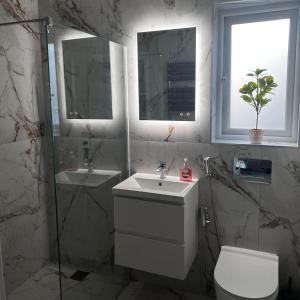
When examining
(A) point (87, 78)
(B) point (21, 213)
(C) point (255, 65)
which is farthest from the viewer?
(B) point (21, 213)

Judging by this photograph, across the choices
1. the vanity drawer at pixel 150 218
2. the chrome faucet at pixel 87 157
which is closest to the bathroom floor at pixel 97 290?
the vanity drawer at pixel 150 218

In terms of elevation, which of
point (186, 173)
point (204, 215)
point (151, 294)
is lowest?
point (151, 294)

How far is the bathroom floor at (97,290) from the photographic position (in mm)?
2207

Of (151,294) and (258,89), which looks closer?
(258,89)

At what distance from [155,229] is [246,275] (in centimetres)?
61

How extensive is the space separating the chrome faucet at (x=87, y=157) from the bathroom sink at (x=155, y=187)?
214 mm

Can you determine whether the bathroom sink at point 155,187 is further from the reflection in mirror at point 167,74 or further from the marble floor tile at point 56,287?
the marble floor tile at point 56,287

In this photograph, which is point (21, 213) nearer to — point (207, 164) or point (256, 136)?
point (207, 164)

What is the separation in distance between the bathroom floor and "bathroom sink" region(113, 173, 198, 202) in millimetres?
641

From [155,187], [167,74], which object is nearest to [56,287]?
[155,187]

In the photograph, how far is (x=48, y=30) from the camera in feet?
5.53

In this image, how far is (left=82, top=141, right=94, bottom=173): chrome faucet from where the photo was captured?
6.70ft

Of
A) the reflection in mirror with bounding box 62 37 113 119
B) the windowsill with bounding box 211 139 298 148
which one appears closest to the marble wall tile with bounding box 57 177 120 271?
the reflection in mirror with bounding box 62 37 113 119

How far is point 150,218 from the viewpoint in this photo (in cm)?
205
